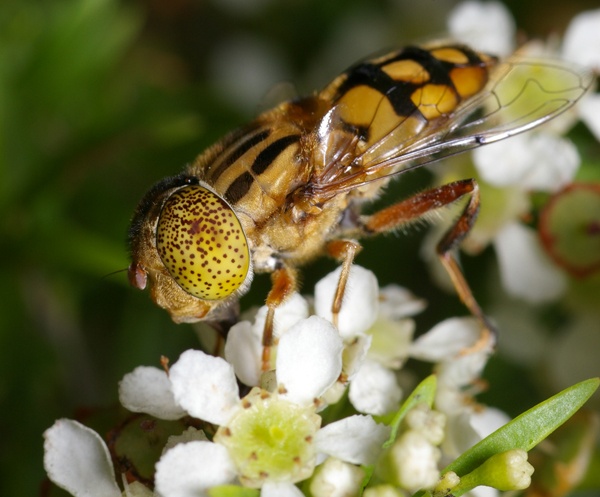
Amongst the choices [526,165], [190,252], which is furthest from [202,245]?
[526,165]

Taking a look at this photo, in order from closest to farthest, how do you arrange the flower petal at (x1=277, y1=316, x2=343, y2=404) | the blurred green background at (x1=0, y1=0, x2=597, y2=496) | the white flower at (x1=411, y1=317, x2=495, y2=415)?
the flower petal at (x1=277, y1=316, x2=343, y2=404)
the white flower at (x1=411, y1=317, x2=495, y2=415)
the blurred green background at (x1=0, y1=0, x2=597, y2=496)

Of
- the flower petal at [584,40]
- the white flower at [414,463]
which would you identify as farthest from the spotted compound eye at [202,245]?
the flower petal at [584,40]

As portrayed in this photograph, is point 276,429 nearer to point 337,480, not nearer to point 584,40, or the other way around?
point 337,480

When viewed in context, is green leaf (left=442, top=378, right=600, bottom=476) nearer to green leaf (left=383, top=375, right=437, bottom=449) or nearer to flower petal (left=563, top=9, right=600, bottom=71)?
green leaf (left=383, top=375, right=437, bottom=449)

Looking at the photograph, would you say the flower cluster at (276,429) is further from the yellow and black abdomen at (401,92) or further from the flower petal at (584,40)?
the flower petal at (584,40)

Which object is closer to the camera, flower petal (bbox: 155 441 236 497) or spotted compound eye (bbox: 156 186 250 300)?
flower petal (bbox: 155 441 236 497)

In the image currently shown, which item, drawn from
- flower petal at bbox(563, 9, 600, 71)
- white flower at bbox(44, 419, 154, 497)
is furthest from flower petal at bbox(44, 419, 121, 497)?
flower petal at bbox(563, 9, 600, 71)

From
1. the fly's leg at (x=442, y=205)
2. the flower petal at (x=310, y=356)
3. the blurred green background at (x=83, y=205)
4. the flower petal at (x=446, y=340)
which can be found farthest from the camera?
the blurred green background at (x=83, y=205)

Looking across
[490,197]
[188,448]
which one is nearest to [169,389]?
[188,448]
